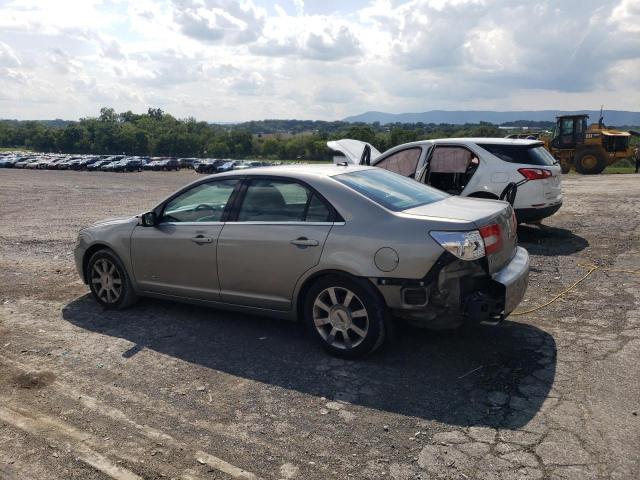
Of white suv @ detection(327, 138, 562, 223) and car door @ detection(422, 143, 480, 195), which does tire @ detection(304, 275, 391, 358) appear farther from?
car door @ detection(422, 143, 480, 195)

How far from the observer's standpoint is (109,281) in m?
5.98

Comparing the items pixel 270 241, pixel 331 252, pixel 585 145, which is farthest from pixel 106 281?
pixel 585 145

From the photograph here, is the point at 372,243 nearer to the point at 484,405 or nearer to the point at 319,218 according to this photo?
the point at 319,218

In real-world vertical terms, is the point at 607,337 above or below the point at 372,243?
below

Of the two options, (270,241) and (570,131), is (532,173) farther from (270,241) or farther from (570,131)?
(570,131)

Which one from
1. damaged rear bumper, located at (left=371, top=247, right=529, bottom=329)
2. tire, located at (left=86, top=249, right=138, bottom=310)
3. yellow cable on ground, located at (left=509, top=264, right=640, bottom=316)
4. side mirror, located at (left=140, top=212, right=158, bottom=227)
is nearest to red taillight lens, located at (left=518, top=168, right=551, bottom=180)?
yellow cable on ground, located at (left=509, top=264, right=640, bottom=316)

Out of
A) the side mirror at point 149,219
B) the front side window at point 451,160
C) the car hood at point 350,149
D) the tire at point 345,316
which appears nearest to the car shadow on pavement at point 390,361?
the tire at point 345,316

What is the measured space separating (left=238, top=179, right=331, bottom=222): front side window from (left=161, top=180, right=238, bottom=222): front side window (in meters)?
0.27

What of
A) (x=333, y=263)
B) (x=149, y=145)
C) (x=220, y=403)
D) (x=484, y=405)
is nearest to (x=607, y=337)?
(x=484, y=405)

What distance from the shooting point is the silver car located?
13.8 feet

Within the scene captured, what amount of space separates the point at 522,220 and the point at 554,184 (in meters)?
0.76

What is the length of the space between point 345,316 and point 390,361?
A: 1.68 ft

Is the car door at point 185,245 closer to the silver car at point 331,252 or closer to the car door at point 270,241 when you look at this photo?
the silver car at point 331,252

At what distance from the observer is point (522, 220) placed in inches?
347
